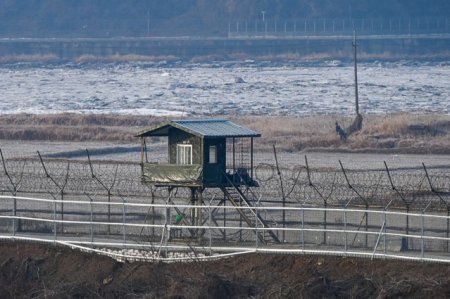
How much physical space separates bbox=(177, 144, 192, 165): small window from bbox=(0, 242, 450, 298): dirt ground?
2.32 meters

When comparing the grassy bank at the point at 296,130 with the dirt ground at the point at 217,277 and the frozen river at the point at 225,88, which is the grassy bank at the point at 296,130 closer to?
the frozen river at the point at 225,88

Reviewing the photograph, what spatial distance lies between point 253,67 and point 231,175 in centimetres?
7773

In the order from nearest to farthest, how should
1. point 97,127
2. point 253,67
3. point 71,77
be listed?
1. point 97,127
2. point 71,77
3. point 253,67

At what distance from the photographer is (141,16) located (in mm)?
138000

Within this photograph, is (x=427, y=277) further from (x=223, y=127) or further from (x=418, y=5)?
(x=418, y=5)

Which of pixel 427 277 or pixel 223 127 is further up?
pixel 223 127

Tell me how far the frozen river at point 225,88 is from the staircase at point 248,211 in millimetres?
31728

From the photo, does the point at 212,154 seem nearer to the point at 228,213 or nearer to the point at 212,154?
the point at 212,154

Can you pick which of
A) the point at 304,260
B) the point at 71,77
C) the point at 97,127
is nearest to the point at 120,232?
the point at 304,260

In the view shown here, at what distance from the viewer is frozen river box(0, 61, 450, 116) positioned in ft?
195

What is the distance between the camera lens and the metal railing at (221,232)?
20797 mm

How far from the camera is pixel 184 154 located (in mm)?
22922

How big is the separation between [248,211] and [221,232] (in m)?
0.57

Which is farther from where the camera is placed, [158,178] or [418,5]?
[418,5]
